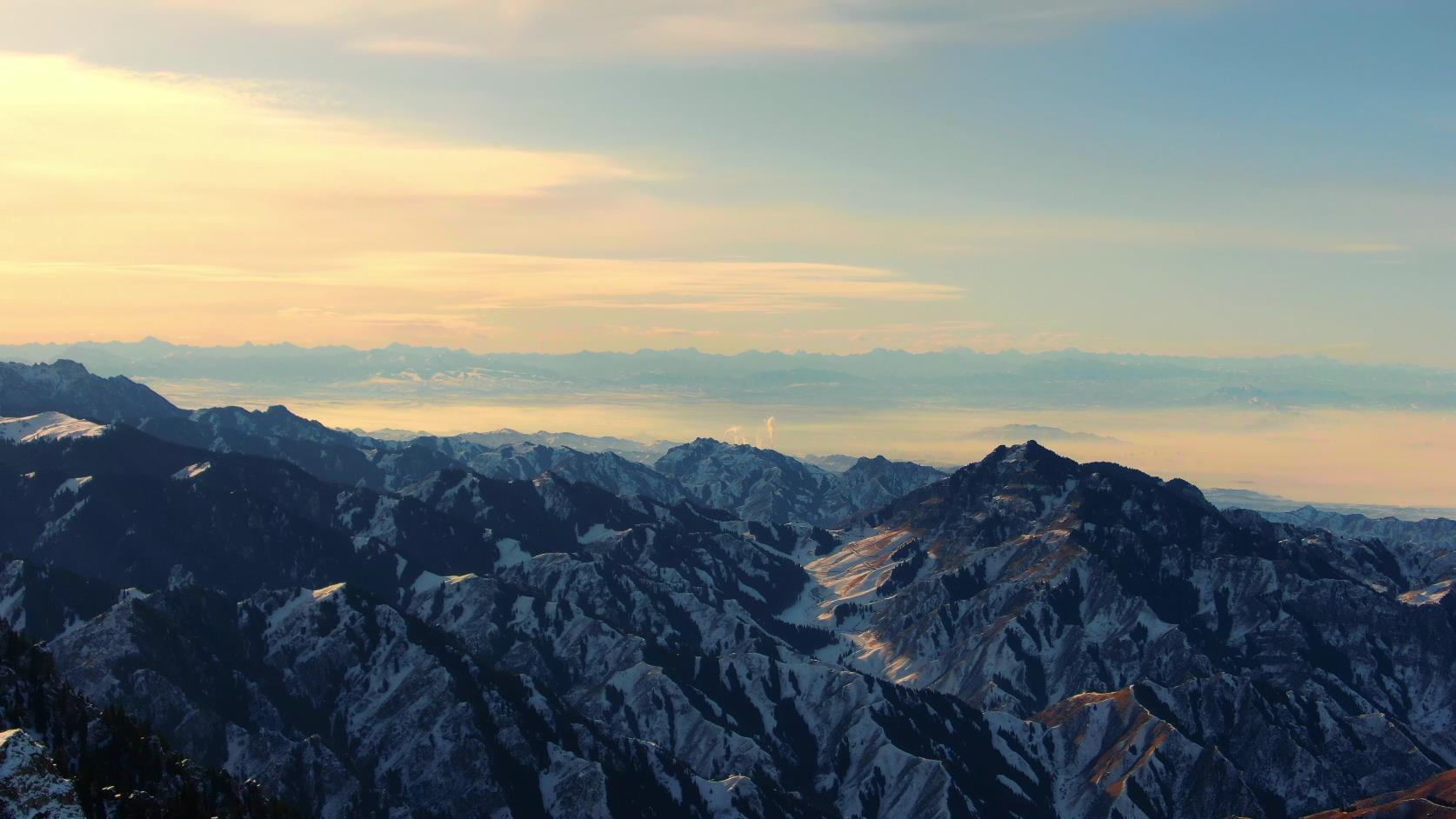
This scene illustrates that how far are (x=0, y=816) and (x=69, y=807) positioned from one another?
35.5 feet

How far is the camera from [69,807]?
182500 mm

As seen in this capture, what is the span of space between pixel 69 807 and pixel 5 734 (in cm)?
1382

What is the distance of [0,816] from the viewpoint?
567 ft

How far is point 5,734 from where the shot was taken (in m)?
183

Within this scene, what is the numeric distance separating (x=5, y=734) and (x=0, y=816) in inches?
566
